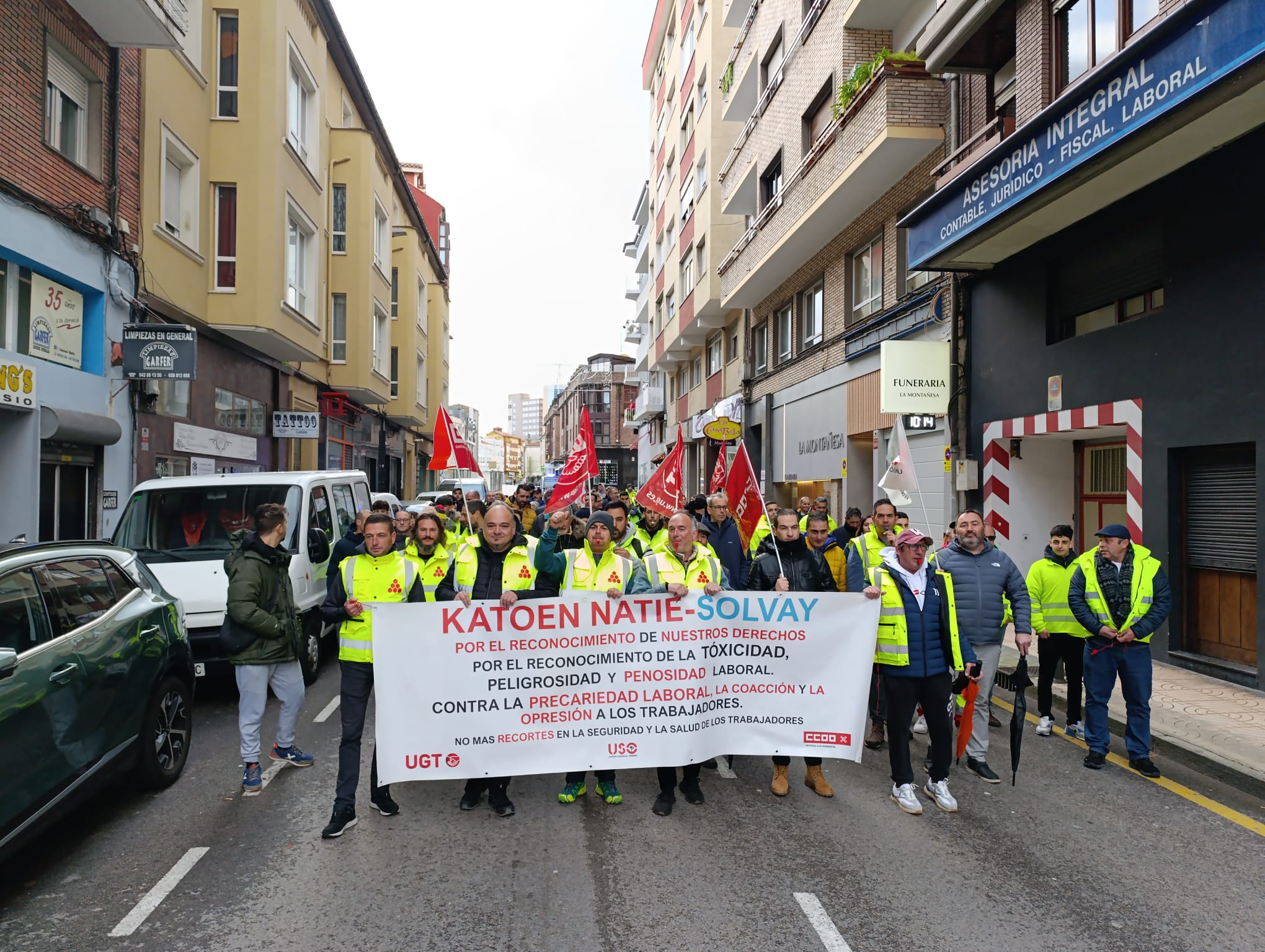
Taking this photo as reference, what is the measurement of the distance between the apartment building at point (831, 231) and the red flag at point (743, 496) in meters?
3.80

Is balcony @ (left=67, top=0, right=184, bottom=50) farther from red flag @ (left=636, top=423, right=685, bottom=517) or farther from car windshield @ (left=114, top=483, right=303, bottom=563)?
red flag @ (left=636, top=423, right=685, bottom=517)

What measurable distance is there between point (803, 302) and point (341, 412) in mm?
14089

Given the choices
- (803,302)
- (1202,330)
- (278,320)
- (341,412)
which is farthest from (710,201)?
(1202,330)

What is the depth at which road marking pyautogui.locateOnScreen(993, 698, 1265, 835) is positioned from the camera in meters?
5.02

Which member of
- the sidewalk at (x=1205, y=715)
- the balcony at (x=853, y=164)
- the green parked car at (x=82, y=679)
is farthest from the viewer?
the balcony at (x=853, y=164)

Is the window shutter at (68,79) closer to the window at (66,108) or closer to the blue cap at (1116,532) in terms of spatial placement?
the window at (66,108)

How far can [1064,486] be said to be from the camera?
40.1ft

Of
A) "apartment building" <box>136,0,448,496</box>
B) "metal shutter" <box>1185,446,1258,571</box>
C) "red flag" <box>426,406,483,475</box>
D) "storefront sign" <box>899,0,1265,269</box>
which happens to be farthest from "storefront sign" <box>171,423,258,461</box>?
"metal shutter" <box>1185,446,1258,571</box>

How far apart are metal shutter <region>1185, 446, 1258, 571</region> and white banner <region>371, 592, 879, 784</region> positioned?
583 cm

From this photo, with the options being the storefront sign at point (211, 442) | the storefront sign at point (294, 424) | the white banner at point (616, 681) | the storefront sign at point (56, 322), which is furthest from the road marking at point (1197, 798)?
the storefront sign at point (294, 424)

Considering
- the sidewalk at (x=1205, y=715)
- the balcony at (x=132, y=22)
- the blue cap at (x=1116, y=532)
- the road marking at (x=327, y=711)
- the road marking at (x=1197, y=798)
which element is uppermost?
the balcony at (x=132, y=22)

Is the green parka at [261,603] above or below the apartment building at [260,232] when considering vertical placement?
below

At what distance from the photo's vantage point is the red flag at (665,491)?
31.0 feet

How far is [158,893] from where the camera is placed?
3990 millimetres
